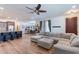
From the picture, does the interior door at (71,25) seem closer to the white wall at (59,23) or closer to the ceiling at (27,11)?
the white wall at (59,23)

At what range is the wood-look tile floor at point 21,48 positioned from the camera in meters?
2.58

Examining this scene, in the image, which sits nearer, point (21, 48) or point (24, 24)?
point (21, 48)

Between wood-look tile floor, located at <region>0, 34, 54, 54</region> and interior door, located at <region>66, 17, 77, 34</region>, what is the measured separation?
0.72m

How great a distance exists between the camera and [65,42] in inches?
104

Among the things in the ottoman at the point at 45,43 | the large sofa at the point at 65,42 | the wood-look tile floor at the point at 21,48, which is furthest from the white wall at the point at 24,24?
the ottoman at the point at 45,43

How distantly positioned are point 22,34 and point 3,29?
49cm

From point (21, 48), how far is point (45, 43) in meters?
0.62

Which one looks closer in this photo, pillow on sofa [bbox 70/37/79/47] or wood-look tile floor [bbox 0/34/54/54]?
pillow on sofa [bbox 70/37/79/47]

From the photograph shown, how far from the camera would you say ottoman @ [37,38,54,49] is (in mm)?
2627

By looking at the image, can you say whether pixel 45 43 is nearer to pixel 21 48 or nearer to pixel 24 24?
pixel 21 48

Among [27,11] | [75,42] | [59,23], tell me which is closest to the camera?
[75,42]

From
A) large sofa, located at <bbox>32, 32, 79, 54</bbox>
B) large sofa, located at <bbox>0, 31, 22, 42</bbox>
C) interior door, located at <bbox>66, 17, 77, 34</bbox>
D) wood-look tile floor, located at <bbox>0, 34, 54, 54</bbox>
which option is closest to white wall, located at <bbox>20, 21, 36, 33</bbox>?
large sofa, located at <bbox>0, 31, 22, 42</bbox>

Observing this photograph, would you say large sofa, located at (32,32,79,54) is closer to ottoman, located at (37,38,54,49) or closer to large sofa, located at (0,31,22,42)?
ottoman, located at (37,38,54,49)

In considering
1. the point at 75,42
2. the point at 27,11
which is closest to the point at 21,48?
the point at 27,11
